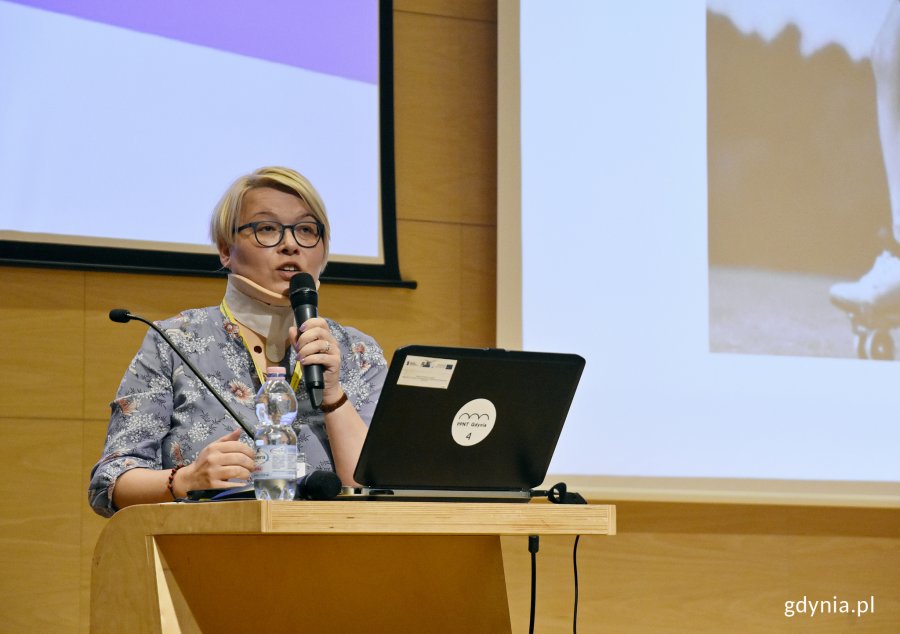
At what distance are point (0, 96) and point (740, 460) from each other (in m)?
2.17

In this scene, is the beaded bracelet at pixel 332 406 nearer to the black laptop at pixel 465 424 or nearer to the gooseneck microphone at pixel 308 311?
the gooseneck microphone at pixel 308 311

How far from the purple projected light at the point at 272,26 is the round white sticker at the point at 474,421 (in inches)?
76.8

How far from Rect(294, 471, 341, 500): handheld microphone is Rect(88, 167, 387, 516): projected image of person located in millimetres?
327

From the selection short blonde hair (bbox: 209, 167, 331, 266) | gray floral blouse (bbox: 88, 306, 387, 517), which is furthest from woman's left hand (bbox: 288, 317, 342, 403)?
short blonde hair (bbox: 209, 167, 331, 266)

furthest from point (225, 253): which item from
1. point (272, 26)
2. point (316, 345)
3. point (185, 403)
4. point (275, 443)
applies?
point (272, 26)

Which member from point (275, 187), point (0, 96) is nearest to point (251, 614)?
point (275, 187)

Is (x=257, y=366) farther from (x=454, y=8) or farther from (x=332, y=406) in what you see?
(x=454, y=8)

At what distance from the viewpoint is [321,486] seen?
4.23 ft

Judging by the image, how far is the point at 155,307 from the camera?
2889 millimetres

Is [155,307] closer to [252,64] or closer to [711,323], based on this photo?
[252,64]

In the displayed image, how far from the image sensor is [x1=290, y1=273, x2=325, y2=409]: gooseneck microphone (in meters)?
1.55

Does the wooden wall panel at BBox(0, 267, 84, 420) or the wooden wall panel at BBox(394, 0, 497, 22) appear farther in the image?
the wooden wall panel at BBox(394, 0, 497, 22)

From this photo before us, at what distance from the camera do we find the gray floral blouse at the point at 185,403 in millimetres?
1697

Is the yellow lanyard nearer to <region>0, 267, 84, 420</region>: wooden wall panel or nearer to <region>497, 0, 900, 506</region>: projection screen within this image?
<region>0, 267, 84, 420</region>: wooden wall panel
